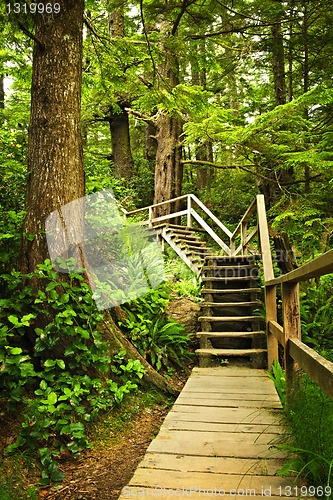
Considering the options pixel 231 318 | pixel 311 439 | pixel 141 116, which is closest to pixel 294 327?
pixel 311 439

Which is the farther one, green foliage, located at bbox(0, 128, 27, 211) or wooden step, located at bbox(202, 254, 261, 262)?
wooden step, located at bbox(202, 254, 261, 262)

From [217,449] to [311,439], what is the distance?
2.38 ft

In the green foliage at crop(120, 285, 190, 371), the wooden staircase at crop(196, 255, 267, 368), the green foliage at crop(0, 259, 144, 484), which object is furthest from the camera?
the wooden staircase at crop(196, 255, 267, 368)

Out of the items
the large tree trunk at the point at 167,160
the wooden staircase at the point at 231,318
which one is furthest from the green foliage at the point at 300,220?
the large tree trunk at the point at 167,160

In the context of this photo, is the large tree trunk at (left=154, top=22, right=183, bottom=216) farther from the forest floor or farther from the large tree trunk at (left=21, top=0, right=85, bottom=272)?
the forest floor

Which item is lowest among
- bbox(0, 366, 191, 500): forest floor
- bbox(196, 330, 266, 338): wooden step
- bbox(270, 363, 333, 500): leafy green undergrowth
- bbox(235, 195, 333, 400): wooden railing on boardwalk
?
bbox(0, 366, 191, 500): forest floor

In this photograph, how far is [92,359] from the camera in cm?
277

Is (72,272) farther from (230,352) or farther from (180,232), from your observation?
(180,232)

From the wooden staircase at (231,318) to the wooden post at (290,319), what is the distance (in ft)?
6.01

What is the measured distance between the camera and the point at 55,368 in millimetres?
2693

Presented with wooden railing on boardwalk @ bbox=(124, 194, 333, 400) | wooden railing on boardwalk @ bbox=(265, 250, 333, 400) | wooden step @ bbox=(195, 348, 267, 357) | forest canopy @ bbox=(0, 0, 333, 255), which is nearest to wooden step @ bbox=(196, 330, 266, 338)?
wooden step @ bbox=(195, 348, 267, 357)

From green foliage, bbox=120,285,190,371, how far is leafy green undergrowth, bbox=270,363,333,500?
198 centimetres

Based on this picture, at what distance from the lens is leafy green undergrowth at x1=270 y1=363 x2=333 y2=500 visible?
1648 millimetres

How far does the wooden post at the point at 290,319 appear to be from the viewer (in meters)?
2.71
